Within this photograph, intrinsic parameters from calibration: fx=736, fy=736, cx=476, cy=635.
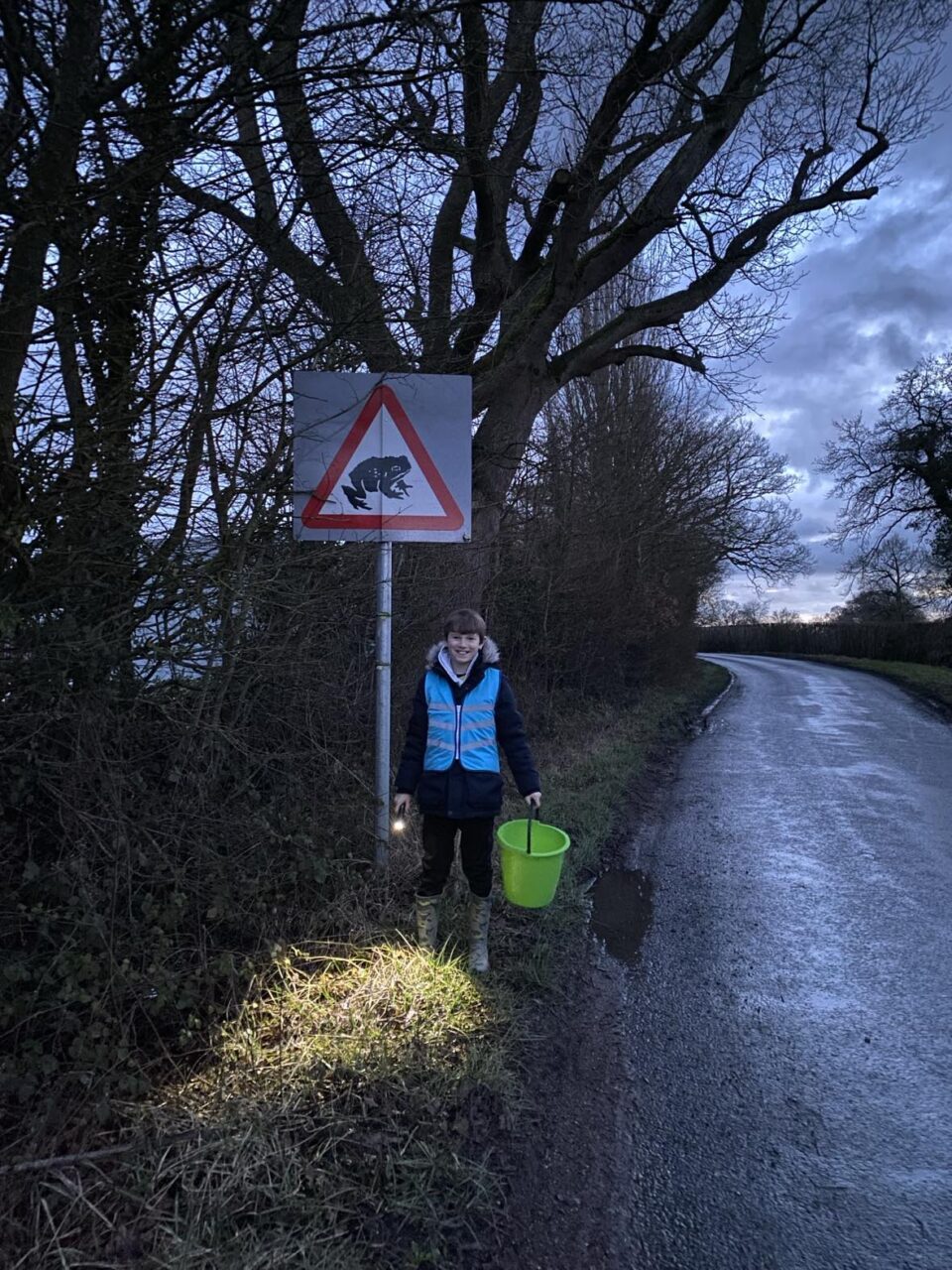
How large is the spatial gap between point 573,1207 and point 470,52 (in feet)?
15.9

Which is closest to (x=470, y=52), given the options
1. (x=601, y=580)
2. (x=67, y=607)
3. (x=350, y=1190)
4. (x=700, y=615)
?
(x=67, y=607)

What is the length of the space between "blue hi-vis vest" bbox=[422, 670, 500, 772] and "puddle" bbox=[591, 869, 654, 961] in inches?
58.0

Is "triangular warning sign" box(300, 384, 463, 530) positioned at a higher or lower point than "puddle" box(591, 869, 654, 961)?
higher

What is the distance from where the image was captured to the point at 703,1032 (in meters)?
3.41

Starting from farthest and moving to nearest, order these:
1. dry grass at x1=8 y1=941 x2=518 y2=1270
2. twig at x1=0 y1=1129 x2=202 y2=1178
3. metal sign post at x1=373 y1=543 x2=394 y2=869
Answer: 1. metal sign post at x1=373 y1=543 x2=394 y2=869
2. twig at x1=0 y1=1129 x2=202 y2=1178
3. dry grass at x1=8 y1=941 x2=518 y2=1270

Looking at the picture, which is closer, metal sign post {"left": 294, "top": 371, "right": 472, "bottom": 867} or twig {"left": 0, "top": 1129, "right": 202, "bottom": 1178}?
twig {"left": 0, "top": 1129, "right": 202, "bottom": 1178}

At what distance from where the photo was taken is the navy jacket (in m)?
3.67

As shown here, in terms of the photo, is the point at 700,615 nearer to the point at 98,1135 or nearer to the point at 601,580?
the point at 601,580

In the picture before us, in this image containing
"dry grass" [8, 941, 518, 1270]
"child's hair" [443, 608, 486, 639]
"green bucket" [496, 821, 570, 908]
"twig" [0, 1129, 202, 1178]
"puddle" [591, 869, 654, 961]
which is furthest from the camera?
"puddle" [591, 869, 654, 961]

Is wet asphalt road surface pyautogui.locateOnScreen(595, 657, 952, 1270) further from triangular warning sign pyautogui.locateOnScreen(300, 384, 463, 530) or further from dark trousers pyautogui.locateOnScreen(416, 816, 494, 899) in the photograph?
triangular warning sign pyautogui.locateOnScreen(300, 384, 463, 530)

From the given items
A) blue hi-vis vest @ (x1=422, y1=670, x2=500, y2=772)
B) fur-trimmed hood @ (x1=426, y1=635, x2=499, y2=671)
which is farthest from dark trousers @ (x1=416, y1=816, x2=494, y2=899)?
fur-trimmed hood @ (x1=426, y1=635, x2=499, y2=671)

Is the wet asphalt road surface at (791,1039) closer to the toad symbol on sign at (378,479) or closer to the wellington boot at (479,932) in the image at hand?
the wellington boot at (479,932)

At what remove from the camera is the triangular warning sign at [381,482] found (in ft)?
12.9

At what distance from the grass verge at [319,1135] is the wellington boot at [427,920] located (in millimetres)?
74
